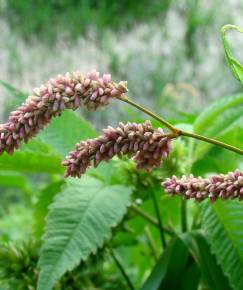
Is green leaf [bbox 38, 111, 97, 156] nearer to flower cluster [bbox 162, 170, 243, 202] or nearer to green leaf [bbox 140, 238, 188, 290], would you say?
green leaf [bbox 140, 238, 188, 290]

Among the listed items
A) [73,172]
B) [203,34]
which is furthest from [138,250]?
[203,34]

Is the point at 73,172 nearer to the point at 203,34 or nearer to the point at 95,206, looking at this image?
the point at 95,206

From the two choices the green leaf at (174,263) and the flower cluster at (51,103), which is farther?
the green leaf at (174,263)

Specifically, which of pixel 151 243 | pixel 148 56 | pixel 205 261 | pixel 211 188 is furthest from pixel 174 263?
pixel 148 56

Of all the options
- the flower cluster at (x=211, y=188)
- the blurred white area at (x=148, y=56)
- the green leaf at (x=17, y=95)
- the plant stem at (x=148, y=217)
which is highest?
the blurred white area at (x=148, y=56)

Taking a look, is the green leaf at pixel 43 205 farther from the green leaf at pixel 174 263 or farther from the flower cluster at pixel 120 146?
the flower cluster at pixel 120 146

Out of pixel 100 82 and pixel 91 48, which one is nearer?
pixel 100 82

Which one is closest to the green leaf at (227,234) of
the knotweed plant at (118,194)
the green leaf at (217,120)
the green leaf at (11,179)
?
the knotweed plant at (118,194)
